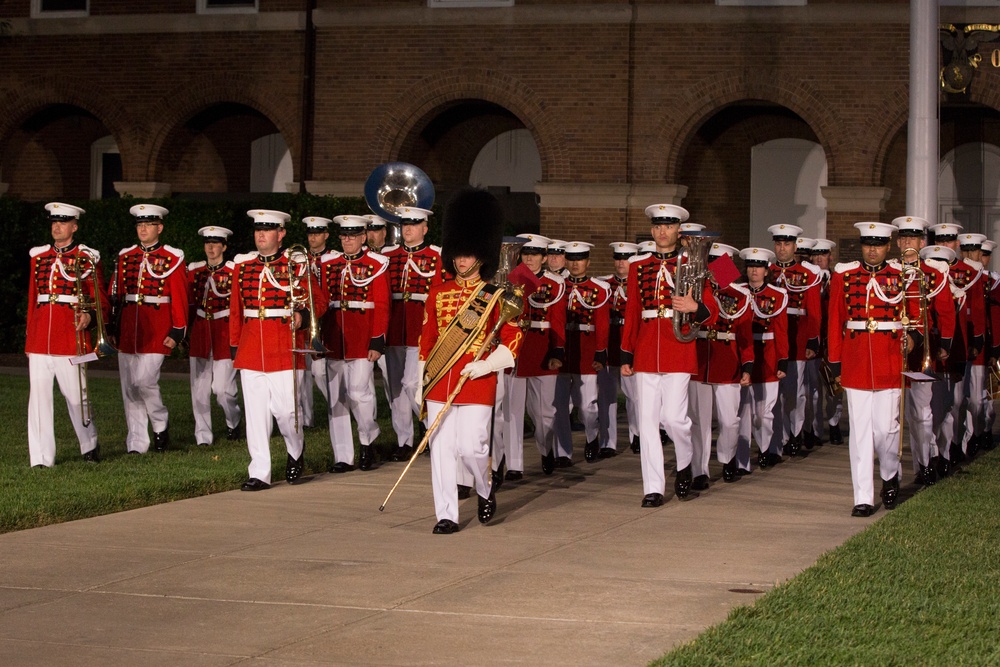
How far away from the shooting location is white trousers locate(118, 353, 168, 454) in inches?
512

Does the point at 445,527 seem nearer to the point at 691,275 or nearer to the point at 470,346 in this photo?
the point at 470,346

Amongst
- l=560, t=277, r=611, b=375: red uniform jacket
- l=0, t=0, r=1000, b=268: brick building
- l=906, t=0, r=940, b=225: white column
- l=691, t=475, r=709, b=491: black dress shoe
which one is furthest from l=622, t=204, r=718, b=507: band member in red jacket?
l=0, t=0, r=1000, b=268: brick building

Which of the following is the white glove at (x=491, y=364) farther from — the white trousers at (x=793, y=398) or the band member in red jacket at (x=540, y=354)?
the white trousers at (x=793, y=398)

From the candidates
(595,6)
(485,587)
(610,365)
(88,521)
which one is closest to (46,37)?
(595,6)

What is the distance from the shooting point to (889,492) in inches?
422

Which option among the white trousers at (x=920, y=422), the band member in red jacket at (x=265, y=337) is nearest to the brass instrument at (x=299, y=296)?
the band member in red jacket at (x=265, y=337)

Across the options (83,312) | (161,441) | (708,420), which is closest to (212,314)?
(161,441)

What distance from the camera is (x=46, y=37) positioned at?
2716 cm

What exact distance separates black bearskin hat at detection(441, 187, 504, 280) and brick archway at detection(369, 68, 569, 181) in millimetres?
15188

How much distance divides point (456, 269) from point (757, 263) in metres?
4.61

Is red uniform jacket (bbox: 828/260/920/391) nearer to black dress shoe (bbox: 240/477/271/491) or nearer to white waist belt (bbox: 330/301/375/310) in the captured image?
white waist belt (bbox: 330/301/375/310)

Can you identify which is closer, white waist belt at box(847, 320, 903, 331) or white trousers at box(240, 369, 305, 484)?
white waist belt at box(847, 320, 903, 331)

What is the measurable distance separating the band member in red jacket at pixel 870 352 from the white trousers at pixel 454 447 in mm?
2580

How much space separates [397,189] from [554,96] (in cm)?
772
